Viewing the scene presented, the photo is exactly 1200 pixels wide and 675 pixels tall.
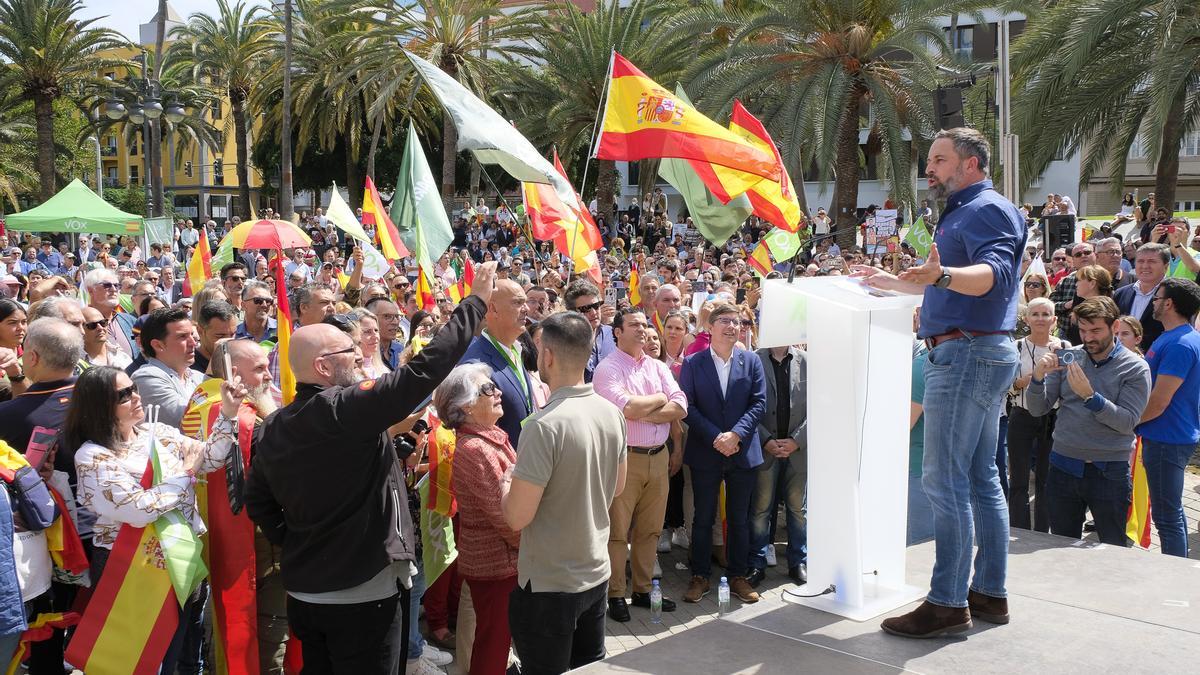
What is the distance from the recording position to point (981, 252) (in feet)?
11.9

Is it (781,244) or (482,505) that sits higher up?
(781,244)

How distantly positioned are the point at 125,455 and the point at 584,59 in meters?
22.1

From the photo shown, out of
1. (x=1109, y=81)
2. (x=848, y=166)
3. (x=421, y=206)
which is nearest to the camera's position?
(x=421, y=206)

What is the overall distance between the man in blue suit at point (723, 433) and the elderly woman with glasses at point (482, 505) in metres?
2.21

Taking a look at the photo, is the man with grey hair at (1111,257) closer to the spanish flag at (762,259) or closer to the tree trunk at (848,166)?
the spanish flag at (762,259)

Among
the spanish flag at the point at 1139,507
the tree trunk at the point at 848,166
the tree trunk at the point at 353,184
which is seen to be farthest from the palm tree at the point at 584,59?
the spanish flag at the point at 1139,507

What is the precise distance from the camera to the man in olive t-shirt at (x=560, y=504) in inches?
152

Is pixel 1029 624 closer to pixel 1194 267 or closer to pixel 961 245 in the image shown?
pixel 961 245

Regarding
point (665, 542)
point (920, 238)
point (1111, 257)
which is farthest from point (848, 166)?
point (665, 542)

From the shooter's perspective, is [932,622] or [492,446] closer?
[932,622]

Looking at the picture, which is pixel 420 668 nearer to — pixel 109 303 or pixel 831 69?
pixel 109 303

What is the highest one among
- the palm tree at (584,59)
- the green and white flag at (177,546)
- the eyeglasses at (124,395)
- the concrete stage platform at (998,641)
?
the palm tree at (584,59)

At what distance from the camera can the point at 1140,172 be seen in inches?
1811

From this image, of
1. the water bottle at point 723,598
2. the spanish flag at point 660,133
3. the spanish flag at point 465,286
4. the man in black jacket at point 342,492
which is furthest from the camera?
the spanish flag at point 465,286
